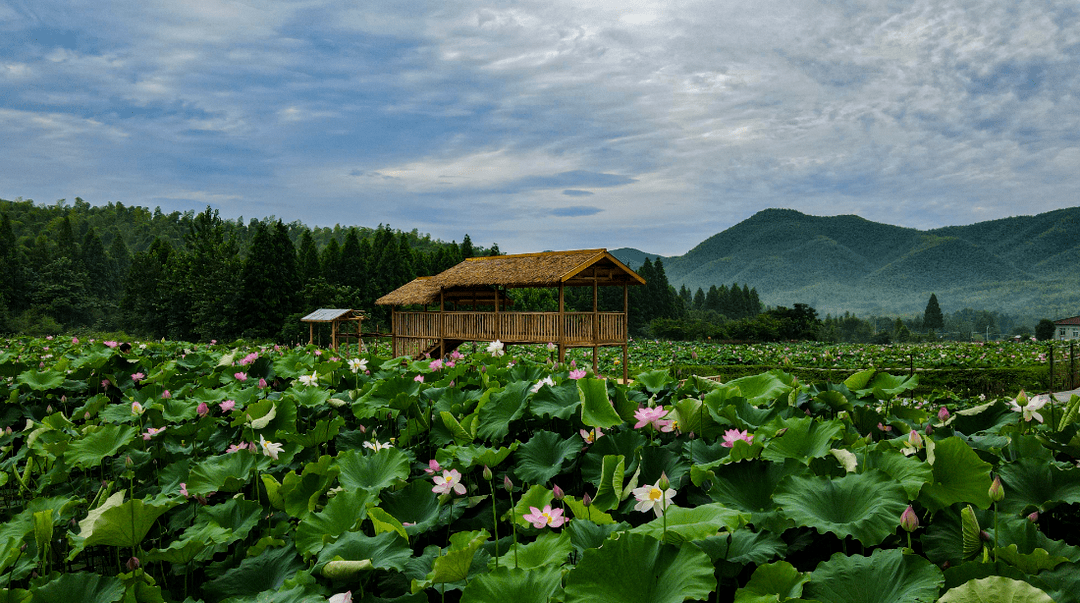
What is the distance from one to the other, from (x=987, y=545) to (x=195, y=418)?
3035 millimetres

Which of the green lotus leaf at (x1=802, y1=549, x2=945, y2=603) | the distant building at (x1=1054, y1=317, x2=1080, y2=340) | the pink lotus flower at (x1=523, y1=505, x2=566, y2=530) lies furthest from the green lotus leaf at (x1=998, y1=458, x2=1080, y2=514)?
the distant building at (x1=1054, y1=317, x2=1080, y2=340)

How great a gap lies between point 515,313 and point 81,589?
49.3 feet

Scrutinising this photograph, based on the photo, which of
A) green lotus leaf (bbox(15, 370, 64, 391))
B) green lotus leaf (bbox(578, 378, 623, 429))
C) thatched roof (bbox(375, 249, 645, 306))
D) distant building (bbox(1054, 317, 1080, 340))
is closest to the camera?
green lotus leaf (bbox(578, 378, 623, 429))

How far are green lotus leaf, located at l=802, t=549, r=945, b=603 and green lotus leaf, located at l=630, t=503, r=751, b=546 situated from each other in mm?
170

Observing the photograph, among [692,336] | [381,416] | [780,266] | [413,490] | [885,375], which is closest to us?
[413,490]

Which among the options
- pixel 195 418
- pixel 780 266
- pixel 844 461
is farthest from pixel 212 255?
pixel 780 266

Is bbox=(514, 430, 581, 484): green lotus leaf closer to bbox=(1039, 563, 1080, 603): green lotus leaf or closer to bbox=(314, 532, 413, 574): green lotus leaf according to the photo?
bbox=(314, 532, 413, 574): green lotus leaf

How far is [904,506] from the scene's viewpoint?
126 centimetres

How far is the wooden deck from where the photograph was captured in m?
16.0

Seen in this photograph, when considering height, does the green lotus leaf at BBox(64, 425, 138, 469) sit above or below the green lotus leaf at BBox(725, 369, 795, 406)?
below

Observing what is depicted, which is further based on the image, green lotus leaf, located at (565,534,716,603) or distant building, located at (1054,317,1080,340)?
distant building, located at (1054,317,1080,340)

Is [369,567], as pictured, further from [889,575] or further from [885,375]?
[885,375]

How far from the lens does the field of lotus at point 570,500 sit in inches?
45.2

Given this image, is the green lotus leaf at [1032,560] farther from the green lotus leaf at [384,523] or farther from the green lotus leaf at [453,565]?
the green lotus leaf at [384,523]
